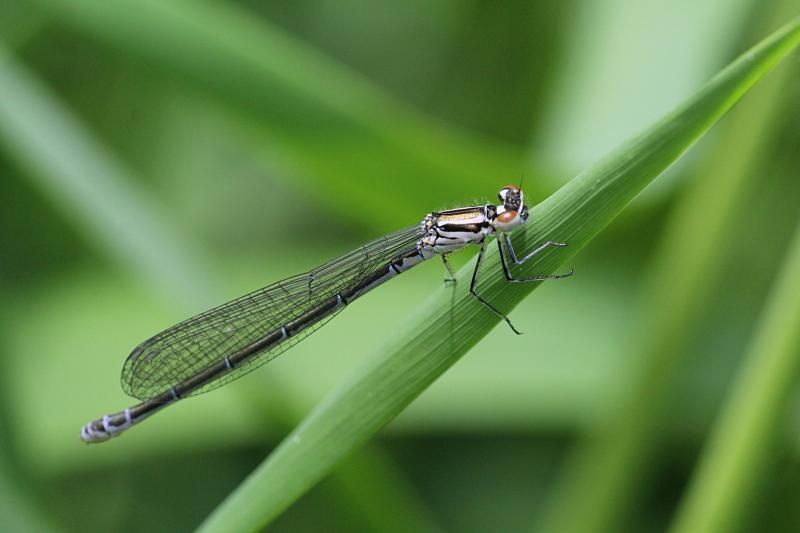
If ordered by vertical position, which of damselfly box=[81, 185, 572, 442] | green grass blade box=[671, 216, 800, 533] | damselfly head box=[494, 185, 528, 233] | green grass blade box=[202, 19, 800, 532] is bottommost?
green grass blade box=[671, 216, 800, 533]

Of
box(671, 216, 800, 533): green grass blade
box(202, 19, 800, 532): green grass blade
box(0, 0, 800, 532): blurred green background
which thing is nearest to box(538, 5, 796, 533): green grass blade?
box(0, 0, 800, 532): blurred green background

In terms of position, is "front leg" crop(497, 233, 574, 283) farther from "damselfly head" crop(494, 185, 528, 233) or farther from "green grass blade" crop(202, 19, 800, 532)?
"damselfly head" crop(494, 185, 528, 233)

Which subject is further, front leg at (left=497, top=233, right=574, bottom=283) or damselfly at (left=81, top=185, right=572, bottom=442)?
damselfly at (left=81, top=185, right=572, bottom=442)

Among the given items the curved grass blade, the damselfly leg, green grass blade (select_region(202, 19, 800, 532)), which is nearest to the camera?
green grass blade (select_region(202, 19, 800, 532))

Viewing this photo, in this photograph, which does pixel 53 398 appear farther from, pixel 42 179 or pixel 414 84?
pixel 414 84

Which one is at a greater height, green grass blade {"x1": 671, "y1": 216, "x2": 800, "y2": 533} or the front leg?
the front leg

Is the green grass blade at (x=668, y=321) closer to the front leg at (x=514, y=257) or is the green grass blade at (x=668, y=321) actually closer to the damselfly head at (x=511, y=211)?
the damselfly head at (x=511, y=211)

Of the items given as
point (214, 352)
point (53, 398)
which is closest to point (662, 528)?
point (214, 352)
